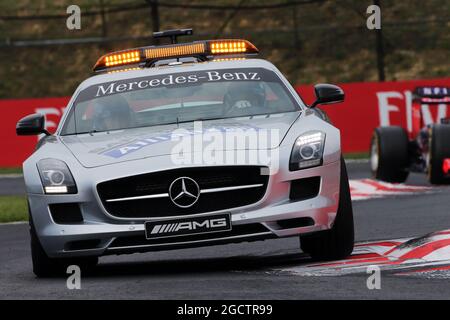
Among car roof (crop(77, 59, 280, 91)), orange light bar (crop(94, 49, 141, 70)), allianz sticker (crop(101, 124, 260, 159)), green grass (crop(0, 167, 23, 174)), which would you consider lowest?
green grass (crop(0, 167, 23, 174))

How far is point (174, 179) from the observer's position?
8.78m

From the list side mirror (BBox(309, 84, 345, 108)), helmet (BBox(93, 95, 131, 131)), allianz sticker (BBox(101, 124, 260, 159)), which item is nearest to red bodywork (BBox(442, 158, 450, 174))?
side mirror (BBox(309, 84, 345, 108))

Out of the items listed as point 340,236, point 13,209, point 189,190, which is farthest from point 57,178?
point 13,209

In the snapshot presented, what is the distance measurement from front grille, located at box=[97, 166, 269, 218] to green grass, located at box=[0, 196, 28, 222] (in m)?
6.95

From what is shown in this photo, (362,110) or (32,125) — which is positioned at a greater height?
(32,125)

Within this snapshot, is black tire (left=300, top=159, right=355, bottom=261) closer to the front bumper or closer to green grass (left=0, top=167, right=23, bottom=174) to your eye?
the front bumper

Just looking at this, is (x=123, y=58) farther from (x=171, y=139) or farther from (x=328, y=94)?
(x=171, y=139)

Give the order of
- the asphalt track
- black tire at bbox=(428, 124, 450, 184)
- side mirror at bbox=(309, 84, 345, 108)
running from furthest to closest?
black tire at bbox=(428, 124, 450, 184)
side mirror at bbox=(309, 84, 345, 108)
the asphalt track

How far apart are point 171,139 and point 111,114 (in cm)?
123

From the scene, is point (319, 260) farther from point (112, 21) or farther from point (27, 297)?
point (112, 21)

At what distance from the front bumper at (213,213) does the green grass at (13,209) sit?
6.74m

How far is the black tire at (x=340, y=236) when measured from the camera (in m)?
9.20

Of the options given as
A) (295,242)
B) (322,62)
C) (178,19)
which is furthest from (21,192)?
(178,19)

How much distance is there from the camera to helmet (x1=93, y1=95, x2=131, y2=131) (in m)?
10.1
